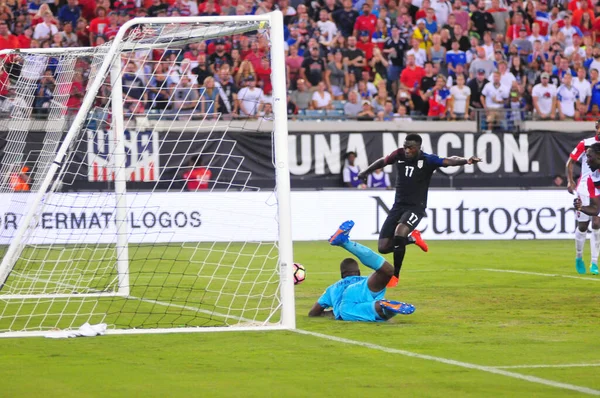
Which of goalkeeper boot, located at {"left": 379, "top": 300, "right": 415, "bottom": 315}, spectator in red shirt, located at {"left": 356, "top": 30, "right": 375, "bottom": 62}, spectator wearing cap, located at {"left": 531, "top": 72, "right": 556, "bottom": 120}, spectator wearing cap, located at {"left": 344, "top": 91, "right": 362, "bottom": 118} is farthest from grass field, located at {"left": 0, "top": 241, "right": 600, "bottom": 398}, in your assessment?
spectator in red shirt, located at {"left": 356, "top": 30, "right": 375, "bottom": 62}

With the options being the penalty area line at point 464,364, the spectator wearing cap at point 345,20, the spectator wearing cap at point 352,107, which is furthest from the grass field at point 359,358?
the spectator wearing cap at point 345,20

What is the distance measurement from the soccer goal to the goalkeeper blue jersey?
0.56 m

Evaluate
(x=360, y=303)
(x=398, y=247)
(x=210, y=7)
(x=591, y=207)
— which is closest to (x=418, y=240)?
(x=398, y=247)

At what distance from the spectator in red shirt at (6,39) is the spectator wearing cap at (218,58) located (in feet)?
14.4

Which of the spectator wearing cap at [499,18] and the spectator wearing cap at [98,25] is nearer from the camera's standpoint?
the spectator wearing cap at [98,25]

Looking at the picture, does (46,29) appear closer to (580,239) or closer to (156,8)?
(156,8)

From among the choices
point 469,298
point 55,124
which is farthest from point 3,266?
point 55,124

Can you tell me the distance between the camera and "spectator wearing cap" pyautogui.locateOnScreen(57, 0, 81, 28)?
25281mm

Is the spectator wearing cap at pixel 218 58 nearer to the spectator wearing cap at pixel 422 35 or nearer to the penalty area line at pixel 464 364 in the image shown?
the spectator wearing cap at pixel 422 35

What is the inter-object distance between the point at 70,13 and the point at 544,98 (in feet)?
39.4

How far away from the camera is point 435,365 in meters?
8.15

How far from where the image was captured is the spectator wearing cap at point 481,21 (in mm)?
28656

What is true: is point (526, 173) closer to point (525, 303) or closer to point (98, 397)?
point (525, 303)

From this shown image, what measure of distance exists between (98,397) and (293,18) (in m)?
21.2
